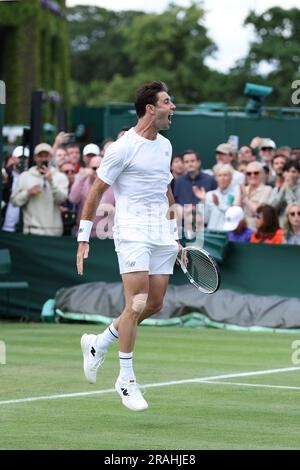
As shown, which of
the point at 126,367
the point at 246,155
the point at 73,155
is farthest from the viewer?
the point at 73,155

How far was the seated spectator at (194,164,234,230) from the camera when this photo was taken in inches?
674

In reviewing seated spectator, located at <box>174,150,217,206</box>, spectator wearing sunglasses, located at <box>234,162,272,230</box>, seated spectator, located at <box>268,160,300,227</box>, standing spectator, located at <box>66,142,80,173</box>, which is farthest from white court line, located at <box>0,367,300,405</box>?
standing spectator, located at <box>66,142,80,173</box>

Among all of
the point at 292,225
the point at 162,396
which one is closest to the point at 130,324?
the point at 162,396

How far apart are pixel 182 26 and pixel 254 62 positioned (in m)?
30.3

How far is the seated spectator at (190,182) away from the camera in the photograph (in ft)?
58.2

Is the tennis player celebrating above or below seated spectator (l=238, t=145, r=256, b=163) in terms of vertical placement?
below

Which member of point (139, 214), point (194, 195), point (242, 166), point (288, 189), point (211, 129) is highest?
point (211, 129)

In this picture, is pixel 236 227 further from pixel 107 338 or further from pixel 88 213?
pixel 88 213

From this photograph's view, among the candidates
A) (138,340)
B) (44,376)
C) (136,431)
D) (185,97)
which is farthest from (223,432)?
(185,97)

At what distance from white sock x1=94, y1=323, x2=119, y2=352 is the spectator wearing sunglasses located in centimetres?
707

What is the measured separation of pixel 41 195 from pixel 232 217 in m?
2.58

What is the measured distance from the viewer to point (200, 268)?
10055 mm

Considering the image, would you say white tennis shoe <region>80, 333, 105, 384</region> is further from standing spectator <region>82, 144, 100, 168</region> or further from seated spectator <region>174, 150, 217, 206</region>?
standing spectator <region>82, 144, 100, 168</region>

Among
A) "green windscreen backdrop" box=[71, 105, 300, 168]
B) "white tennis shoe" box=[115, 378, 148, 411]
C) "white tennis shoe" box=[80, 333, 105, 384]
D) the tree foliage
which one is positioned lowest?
"white tennis shoe" box=[115, 378, 148, 411]
